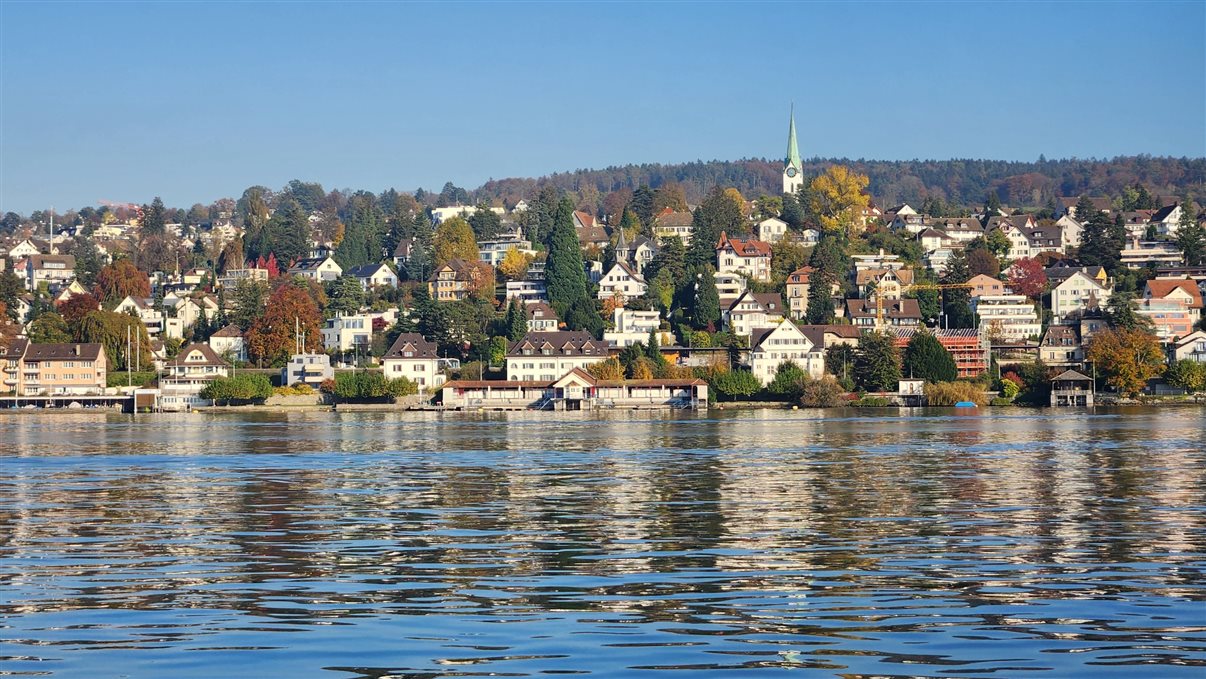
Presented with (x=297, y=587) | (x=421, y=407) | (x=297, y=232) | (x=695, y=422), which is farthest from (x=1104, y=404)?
(x=297, y=232)

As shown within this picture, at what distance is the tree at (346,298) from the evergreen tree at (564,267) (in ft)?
41.0

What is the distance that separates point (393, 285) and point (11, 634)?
9912cm

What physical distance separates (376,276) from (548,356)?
108 feet

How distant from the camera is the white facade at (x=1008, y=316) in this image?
3610 inches

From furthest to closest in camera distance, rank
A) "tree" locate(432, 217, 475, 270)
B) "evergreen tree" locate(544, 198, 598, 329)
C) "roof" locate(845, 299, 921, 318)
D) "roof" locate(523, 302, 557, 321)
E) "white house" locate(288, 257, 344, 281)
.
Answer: "white house" locate(288, 257, 344, 281) → "tree" locate(432, 217, 475, 270) → "evergreen tree" locate(544, 198, 598, 329) → "roof" locate(845, 299, 921, 318) → "roof" locate(523, 302, 557, 321)

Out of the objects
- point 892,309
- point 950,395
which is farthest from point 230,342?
point 950,395

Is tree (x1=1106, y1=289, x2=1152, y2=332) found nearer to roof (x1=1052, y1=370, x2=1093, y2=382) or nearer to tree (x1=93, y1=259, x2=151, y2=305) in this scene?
roof (x1=1052, y1=370, x2=1093, y2=382)

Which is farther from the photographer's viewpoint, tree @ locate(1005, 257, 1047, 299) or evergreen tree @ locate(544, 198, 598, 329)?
tree @ locate(1005, 257, 1047, 299)

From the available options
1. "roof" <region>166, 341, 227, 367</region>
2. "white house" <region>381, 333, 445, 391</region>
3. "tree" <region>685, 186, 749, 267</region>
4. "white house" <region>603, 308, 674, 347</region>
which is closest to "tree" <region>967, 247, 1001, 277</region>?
"tree" <region>685, 186, 749, 267</region>

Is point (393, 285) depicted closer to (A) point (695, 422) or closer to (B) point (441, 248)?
(B) point (441, 248)

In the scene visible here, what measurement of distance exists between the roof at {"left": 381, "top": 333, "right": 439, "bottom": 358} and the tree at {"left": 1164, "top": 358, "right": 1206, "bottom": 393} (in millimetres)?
39468

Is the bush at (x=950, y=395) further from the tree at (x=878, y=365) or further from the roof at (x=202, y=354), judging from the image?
the roof at (x=202, y=354)

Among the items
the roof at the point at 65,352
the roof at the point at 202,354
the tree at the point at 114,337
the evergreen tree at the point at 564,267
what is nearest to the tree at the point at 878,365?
the evergreen tree at the point at 564,267

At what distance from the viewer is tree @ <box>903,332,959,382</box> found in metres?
77.5
